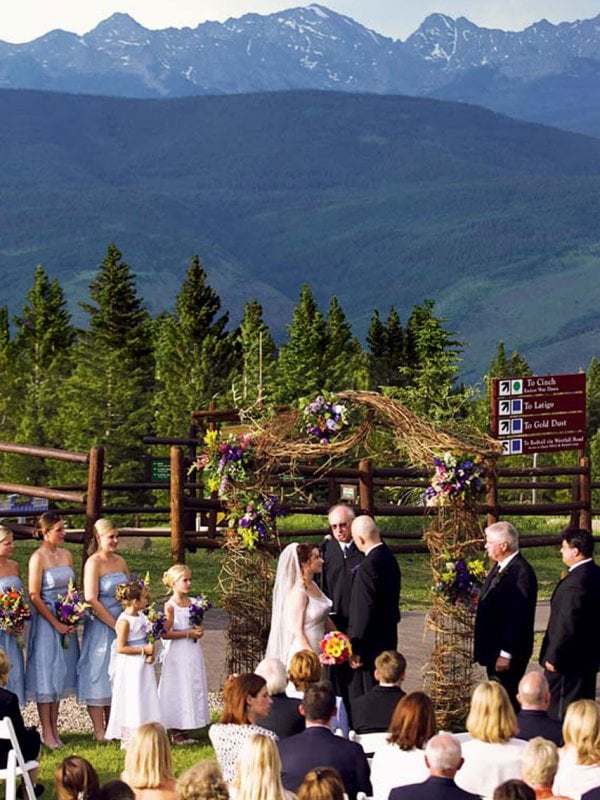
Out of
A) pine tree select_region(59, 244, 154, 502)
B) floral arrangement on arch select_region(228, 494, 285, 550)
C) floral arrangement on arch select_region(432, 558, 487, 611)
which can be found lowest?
floral arrangement on arch select_region(432, 558, 487, 611)

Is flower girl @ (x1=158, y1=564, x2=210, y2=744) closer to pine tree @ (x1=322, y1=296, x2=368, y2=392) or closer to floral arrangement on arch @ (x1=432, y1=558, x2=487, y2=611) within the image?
floral arrangement on arch @ (x1=432, y1=558, x2=487, y2=611)

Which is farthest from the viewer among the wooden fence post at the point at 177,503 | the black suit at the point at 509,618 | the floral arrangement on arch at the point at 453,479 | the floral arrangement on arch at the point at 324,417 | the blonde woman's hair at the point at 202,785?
the wooden fence post at the point at 177,503

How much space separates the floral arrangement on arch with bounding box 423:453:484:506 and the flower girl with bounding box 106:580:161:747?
9.28ft

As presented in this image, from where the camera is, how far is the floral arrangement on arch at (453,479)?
13.3 metres

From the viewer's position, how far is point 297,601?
12.2 meters

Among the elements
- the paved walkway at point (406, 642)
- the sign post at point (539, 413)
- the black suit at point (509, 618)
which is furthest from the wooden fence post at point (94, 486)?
the sign post at point (539, 413)

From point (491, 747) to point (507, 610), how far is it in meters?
3.08

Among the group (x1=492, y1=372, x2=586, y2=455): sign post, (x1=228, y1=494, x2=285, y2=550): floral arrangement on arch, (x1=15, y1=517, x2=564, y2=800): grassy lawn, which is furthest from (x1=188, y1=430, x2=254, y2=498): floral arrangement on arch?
(x1=492, y1=372, x2=586, y2=455): sign post

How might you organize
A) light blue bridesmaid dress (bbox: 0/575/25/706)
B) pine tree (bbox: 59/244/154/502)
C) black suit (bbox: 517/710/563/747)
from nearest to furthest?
1. black suit (bbox: 517/710/563/747)
2. light blue bridesmaid dress (bbox: 0/575/25/706)
3. pine tree (bbox: 59/244/154/502)

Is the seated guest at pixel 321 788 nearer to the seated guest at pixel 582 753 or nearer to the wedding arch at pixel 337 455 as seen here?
the seated guest at pixel 582 753

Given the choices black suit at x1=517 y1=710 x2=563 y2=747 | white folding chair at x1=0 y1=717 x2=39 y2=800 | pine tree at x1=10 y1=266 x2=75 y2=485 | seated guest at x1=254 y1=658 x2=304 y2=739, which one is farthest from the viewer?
pine tree at x1=10 y1=266 x2=75 y2=485

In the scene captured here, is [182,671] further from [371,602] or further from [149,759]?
[149,759]

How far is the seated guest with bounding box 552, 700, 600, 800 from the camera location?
8.32m

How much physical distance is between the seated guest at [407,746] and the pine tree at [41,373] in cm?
6670
